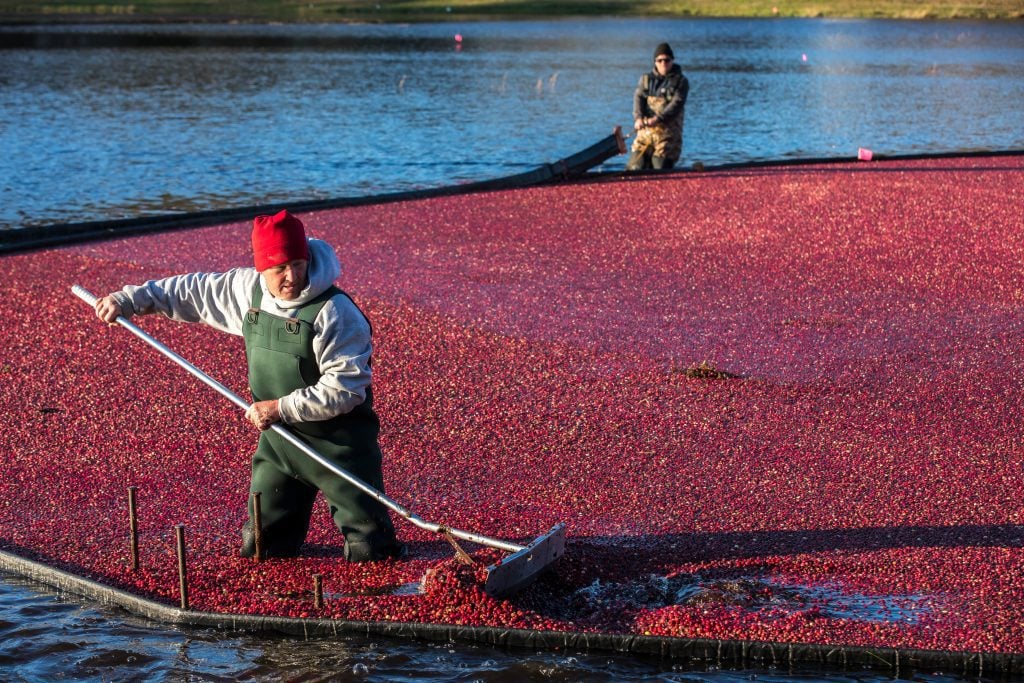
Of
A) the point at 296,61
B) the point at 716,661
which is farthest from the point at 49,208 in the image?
the point at 296,61

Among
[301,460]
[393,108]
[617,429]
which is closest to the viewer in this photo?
[301,460]

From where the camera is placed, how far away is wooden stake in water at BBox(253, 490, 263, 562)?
17.0ft

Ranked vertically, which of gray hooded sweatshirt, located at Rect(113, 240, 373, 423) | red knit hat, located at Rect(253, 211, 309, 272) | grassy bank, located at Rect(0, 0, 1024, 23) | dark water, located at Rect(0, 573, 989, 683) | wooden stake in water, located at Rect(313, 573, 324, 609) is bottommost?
dark water, located at Rect(0, 573, 989, 683)

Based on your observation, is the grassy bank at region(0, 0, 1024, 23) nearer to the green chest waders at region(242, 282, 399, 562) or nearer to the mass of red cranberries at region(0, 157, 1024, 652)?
the mass of red cranberries at region(0, 157, 1024, 652)

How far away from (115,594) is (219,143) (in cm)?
1749

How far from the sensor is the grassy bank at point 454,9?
196 feet

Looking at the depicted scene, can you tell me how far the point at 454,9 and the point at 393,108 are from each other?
143 ft

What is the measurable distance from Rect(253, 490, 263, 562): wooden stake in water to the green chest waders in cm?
3

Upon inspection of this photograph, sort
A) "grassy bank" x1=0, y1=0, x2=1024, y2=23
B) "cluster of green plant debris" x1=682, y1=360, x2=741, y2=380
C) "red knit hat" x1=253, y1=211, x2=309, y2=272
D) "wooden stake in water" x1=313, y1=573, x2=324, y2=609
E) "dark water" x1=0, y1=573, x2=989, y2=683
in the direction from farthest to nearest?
1. "grassy bank" x1=0, y1=0, x2=1024, y2=23
2. "cluster of green plant debris" x1=682, y1=360, x2=741, y2=380
3. "wooden stake in water" x1=313, y1=573, x2=324, y2=609
4. "red knit hat" x1=253, y1=211, x2=309, y2=272
5. "dark water" x1=0, y1=573, x2=989, y2=683

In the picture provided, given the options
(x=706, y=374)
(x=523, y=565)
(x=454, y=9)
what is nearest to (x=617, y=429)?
(x=706, y=374)

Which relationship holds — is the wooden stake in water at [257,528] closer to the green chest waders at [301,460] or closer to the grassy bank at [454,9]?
the green chest waders at [301,460]

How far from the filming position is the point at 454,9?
226 feet

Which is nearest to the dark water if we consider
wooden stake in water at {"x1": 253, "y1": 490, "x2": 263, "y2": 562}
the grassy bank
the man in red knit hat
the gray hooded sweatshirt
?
wooden stake in water at {"x1": 253, "y1": 490, "x2": 263, "y2": 562}

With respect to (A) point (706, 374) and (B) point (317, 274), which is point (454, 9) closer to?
(A) point (706, 374)
